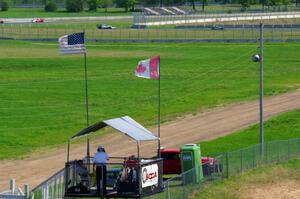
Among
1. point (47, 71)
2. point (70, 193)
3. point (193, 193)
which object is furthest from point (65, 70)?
point (70, 193)

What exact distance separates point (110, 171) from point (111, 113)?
33051 mm

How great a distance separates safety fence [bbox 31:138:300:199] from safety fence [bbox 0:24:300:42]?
250 feet

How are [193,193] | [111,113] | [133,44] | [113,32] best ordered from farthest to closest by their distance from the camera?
[113,32] < [133,44] < [111,113] < [193,193]

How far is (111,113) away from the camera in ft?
217

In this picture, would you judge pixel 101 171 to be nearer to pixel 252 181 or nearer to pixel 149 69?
pixel 149 69

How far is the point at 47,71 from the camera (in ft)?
301

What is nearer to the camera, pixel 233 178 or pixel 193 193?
pixel 193 193

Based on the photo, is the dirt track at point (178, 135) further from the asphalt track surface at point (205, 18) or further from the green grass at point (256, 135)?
the asphalt track surface at point (205, 18)

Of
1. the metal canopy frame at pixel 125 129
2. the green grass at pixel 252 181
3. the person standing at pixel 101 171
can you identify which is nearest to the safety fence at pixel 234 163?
the green grass at pixel 252 181

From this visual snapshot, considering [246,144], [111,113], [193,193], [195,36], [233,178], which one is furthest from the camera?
[195,36]

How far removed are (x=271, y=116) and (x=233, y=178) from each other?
22755 millimetres

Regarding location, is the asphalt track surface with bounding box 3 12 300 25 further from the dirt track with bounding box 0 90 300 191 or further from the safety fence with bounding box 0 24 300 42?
the dirt track with bounding box 0 90 300 191

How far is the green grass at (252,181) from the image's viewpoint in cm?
4134

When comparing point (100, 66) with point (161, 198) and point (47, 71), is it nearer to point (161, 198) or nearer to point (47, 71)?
point (47, 71)
